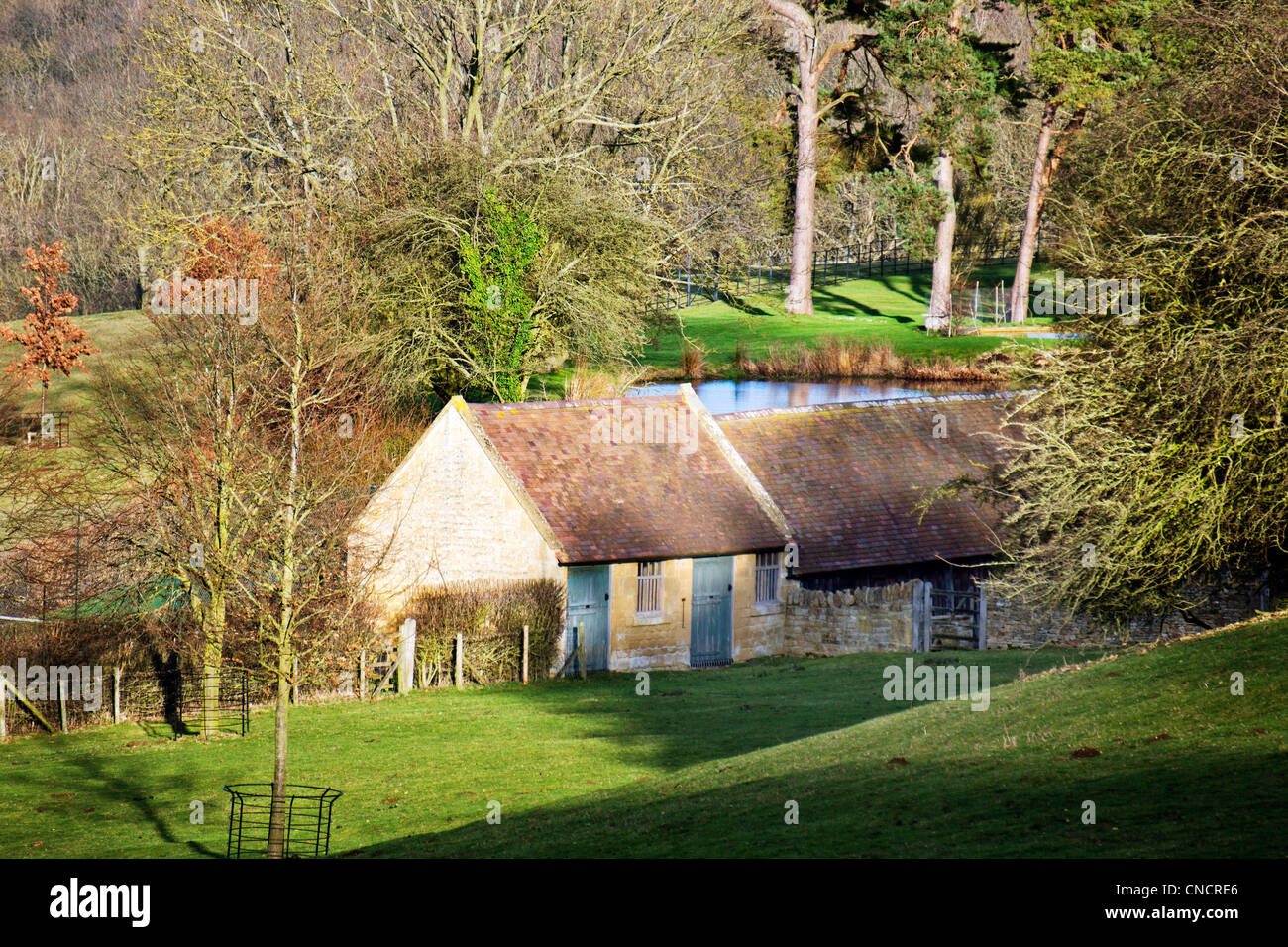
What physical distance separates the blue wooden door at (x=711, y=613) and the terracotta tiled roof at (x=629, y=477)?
52 centimetres

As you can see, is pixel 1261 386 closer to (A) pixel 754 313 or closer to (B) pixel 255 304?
(B) pixel 255 304

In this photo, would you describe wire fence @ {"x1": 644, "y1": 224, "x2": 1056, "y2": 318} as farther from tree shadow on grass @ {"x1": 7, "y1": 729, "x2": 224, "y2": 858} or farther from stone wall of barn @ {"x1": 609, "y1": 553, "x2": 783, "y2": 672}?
tree shadow on grass @ {"x1": 7, "y1": 729, "x2": 224, "y2": 858}

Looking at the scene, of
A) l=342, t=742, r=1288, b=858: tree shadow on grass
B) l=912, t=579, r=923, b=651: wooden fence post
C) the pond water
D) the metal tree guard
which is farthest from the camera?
the pond water

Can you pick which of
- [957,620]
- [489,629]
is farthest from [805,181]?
[489,629]

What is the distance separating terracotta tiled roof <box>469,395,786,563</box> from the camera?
112ft

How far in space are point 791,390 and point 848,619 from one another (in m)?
29.5

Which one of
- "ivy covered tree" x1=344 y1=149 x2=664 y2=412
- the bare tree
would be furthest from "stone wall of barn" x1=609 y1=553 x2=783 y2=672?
the bare tree

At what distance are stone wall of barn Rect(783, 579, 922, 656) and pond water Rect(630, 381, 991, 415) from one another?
21595mm

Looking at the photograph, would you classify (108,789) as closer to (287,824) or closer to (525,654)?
(287,824)

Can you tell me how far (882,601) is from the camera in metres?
34.3

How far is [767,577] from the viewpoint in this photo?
35.6 m

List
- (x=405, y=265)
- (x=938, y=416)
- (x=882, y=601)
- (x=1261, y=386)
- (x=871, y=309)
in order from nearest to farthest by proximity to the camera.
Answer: (x=1261, y=386) < (x=882, y=601) < (x=938, y=416) < (x=405, y=265) < (x=871, y=309)
